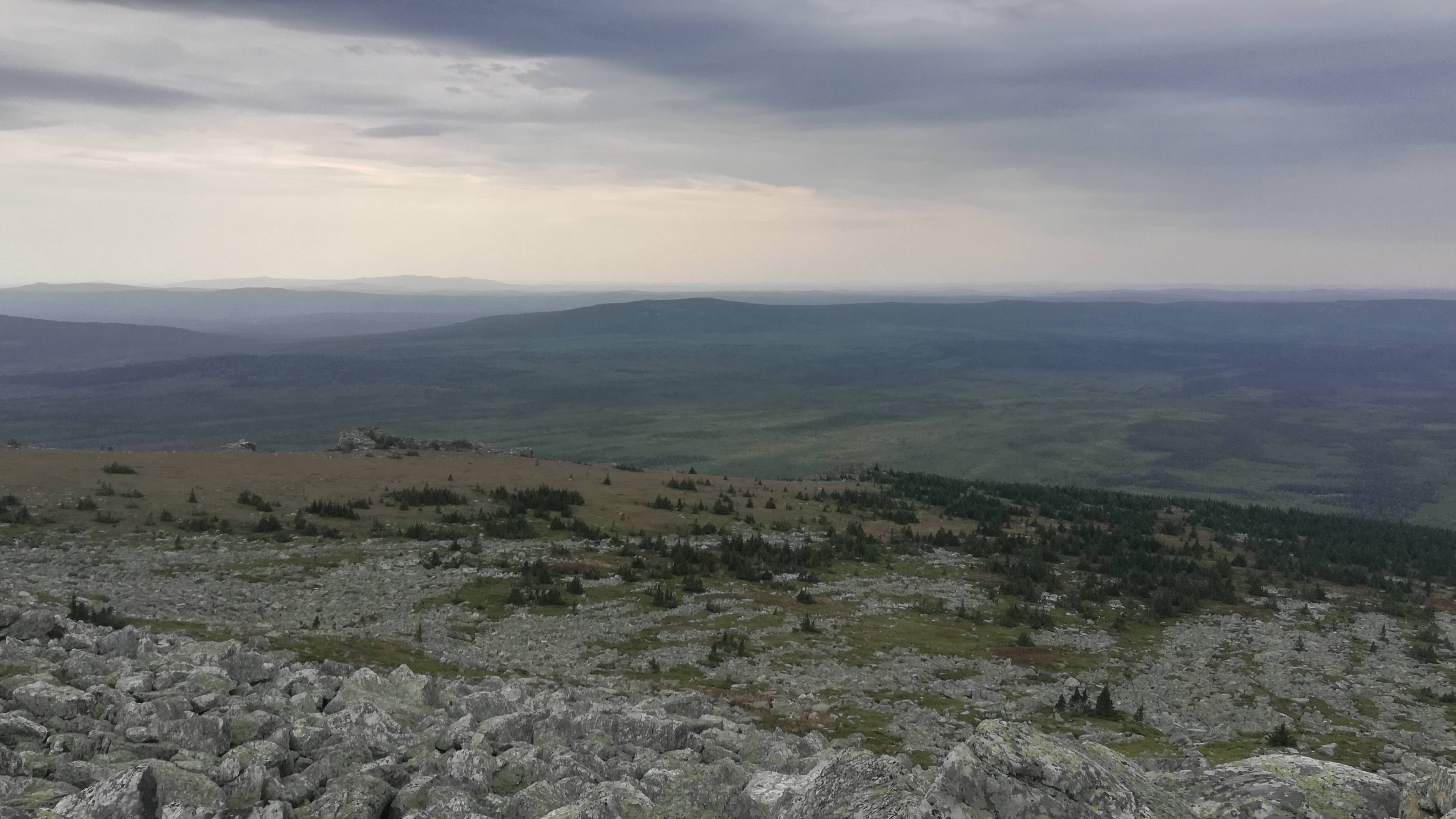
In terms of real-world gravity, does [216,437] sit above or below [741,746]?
below

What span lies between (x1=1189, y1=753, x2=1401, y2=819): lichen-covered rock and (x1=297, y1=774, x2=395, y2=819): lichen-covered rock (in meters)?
6.17

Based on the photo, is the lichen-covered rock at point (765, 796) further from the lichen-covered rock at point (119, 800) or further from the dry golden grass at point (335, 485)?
the dry golden grass at point (335, 485)

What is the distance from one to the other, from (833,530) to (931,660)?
1348 cm

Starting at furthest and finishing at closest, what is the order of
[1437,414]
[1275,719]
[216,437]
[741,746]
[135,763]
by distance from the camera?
[1437,414] → [216,437] → [1275,719] → [741,746] → [135,763]

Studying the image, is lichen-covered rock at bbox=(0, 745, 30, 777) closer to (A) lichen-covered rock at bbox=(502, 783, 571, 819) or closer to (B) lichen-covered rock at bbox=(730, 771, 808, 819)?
(A) lichen-covered rock at bbox=(502, 783, 571, 819)

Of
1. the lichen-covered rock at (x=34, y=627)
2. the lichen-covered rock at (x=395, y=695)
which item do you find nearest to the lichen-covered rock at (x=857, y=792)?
the lichen-covered rock at (x=395, y=695)

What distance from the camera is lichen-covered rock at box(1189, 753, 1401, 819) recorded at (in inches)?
235

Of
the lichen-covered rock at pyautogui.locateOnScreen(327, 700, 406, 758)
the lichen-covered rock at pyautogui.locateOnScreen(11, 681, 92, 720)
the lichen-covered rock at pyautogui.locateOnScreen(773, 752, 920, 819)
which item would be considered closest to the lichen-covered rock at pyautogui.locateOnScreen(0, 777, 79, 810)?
the lichen-covered rock at pyautogui.locateOnScreen(11, 681, 92, 720)

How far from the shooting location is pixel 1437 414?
153m

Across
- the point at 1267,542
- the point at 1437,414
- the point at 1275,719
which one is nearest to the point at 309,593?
the point at 1275,719

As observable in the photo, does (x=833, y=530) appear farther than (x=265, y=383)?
No

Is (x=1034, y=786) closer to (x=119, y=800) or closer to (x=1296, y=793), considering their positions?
(x=1296, y=793)

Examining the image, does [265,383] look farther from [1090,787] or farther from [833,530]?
[1090,787]

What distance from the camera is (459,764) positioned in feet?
23.7
